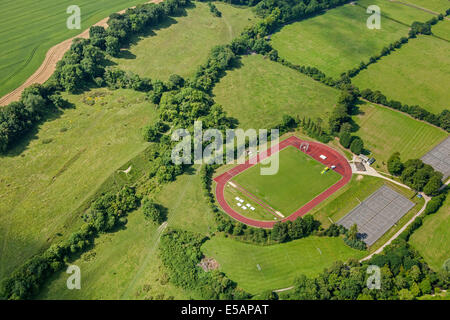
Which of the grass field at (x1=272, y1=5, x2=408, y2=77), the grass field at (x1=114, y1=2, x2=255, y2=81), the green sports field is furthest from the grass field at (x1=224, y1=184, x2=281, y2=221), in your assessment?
the grass field at (x1=272, y1=5, x2=408, y2=77)

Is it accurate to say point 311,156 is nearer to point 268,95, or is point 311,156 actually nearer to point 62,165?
point 268,95

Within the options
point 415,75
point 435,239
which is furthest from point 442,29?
point 435,239

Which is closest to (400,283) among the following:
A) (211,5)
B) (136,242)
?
(136,242)

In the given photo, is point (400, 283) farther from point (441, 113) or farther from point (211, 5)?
point (211, 5)

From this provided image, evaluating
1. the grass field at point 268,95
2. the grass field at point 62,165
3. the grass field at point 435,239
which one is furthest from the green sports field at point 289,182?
the grass field at point 62,165

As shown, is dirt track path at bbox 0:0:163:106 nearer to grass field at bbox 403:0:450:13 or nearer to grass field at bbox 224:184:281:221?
grass field at bbox 224:184:281:221
